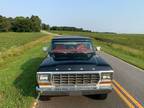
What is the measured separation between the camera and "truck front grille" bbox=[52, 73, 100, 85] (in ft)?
23.0

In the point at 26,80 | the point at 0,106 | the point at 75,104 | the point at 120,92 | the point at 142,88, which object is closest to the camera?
the point at 0,106

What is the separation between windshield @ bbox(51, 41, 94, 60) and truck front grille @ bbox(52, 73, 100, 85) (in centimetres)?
143

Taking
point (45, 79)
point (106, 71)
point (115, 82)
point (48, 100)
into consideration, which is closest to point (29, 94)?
point (48, 100)

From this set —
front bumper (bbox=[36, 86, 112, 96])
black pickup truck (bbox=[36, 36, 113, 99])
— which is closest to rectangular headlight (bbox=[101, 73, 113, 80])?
black pickup truck (bbox=[36, 36, 113, 99])

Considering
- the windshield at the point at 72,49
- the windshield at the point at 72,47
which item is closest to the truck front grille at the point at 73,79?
the windshield at the point at 72,49

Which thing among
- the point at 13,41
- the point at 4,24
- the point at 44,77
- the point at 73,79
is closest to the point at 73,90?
the point at 73,79

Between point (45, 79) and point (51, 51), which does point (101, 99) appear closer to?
point (45, 79)

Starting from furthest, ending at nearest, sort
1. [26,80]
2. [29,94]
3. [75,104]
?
[26,80] → [29,94] → [75,104]

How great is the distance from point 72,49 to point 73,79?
90.7 inches

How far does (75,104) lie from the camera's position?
734 centimetres

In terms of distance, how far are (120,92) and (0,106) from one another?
373 centimetres

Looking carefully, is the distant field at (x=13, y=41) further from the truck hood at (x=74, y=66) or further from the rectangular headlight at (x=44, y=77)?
the rectangular headlight at (x=44, y=77)

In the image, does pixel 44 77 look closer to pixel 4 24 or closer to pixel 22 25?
pixel 4 24

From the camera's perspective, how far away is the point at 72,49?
362 inches
